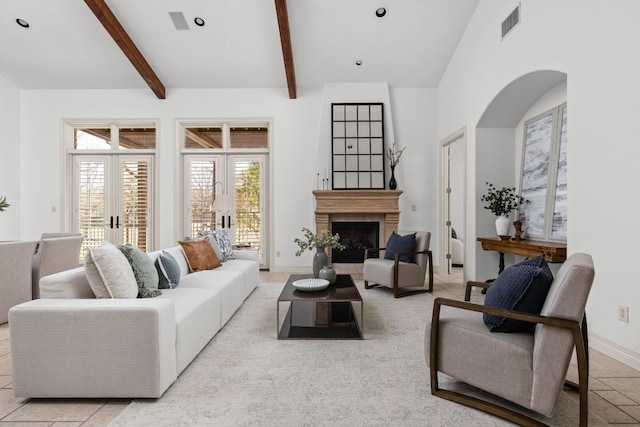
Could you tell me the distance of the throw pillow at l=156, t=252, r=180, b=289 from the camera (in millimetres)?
3217

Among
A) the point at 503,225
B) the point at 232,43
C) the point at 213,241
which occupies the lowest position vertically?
the point at 213,241

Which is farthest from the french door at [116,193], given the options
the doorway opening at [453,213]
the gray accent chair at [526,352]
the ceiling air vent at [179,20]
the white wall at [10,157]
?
the gray accent chair at [526,352]

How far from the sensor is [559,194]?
399cm

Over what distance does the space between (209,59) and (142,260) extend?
412 cm

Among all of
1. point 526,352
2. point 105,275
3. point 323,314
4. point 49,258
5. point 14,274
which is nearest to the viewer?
point 526,352

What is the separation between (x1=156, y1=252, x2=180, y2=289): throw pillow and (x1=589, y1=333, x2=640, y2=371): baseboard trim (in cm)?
349

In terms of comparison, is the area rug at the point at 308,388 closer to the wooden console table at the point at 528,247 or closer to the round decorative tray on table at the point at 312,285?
the round decorative tray on table at the point at 312,285

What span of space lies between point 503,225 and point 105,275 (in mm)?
4178

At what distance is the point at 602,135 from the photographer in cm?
283

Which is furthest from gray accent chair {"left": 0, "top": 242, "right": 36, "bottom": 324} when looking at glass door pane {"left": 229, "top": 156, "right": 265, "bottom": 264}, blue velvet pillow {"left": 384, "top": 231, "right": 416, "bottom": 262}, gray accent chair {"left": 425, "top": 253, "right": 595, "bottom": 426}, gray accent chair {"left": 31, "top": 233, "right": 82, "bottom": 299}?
blue velvet pillow {"left": 384, "top": 231, "right": 416, "bottom": 262}

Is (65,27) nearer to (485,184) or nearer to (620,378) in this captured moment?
(485,184)

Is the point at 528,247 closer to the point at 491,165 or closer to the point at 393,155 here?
the point at 491,165

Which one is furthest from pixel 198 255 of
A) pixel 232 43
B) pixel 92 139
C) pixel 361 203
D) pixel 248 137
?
pixel 92 139

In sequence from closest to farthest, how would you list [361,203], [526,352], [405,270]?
[526,352]
[405,270]
[361,203]
